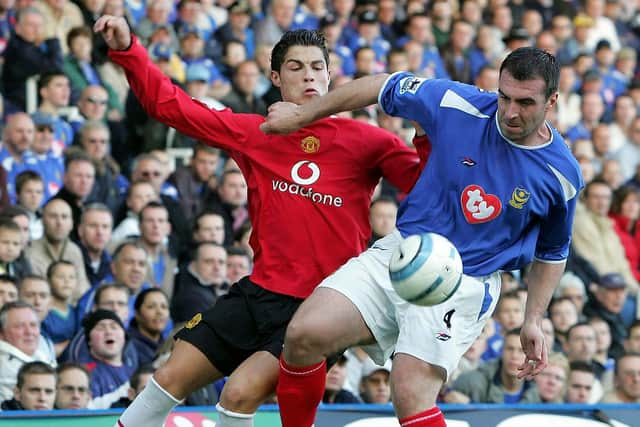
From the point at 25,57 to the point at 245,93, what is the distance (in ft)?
6.57

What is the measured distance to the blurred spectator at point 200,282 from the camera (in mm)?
10164

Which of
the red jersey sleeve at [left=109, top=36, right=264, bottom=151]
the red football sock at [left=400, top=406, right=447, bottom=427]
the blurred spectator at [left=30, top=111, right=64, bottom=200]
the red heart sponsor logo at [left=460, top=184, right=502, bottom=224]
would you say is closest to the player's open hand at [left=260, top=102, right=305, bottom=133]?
the red jersey sleeve at [left=109, top=36, right=264, bottom=151]

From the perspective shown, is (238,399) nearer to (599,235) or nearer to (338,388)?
(338,388)

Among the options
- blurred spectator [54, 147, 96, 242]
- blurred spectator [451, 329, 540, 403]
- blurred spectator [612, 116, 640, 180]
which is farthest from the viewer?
blurred spectator [612, 116, 640, 180]

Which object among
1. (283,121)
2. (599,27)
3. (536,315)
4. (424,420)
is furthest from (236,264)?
(599,27)

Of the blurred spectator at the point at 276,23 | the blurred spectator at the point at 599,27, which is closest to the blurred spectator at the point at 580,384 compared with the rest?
the blurred spectator at the point at 276,23

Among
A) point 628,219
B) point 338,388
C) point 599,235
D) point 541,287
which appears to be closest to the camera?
point 541,287

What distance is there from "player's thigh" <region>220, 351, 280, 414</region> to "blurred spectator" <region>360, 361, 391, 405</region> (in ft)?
10.5

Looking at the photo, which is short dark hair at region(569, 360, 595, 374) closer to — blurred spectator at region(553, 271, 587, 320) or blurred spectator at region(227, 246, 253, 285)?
blurred spectator at region(553, 271, 587, 320)

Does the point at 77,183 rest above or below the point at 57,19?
below

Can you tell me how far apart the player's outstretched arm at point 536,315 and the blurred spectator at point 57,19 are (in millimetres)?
6767

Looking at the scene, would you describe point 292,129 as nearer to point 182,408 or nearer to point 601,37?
point 182,408

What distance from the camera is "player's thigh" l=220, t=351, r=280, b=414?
21.3 feet

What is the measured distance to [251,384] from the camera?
6.50 m
